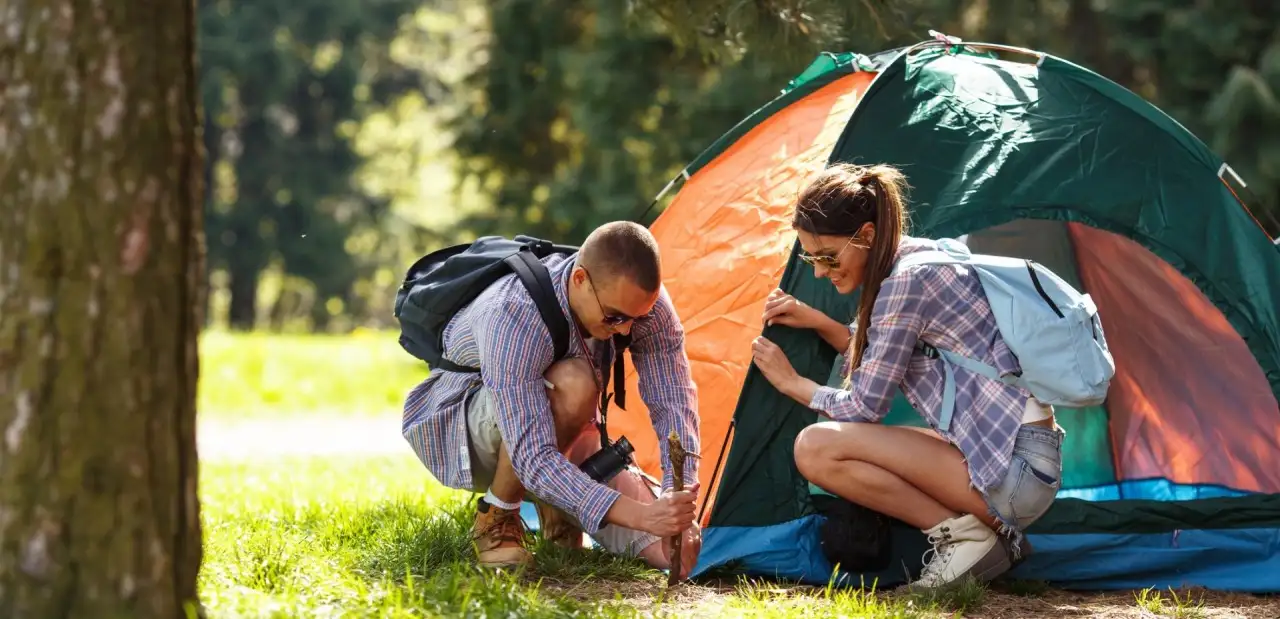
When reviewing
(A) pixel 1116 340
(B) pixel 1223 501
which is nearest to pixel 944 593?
(B) pixel 1223 501

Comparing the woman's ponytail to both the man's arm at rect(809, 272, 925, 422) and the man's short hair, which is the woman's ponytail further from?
the man's short hair

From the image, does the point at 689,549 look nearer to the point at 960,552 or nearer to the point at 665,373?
the point at 665,373

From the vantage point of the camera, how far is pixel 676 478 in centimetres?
355

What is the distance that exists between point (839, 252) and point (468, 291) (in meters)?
1.09

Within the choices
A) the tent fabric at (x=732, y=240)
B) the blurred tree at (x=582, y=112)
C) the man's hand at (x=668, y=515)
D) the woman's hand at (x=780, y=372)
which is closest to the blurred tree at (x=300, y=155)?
the blurred tree at (x=582, y=112)

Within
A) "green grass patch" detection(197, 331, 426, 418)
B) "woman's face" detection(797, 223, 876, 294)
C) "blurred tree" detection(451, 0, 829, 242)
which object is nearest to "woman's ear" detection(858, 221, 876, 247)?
"woman's face" detection(797, 223, 876, 294)

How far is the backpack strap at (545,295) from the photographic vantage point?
3.61 m

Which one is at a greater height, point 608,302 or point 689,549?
point 608,302

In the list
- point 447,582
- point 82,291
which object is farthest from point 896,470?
point 82,291

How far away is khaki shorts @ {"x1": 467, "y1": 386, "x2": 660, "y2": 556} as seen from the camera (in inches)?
148

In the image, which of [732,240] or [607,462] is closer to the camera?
[607,462]

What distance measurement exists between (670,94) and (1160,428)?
7599 mm

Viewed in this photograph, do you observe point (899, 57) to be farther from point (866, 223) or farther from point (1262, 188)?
point (1262, 188)

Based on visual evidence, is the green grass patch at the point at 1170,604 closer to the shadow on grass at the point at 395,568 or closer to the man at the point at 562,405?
the man at the point at 562,405
